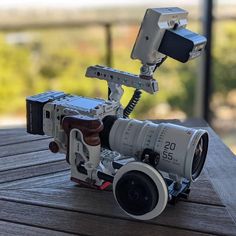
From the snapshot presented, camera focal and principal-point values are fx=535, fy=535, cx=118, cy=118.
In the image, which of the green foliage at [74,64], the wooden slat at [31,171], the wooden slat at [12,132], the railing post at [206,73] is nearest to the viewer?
the wooden slat at [31,171]

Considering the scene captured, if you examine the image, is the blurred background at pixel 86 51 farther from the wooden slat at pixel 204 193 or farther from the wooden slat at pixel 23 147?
the wooden slat at pixel 204 193

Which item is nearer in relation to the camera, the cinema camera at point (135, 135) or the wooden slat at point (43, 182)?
the cinema camera at point (135, 135)

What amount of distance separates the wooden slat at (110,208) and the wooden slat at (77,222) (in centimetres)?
2

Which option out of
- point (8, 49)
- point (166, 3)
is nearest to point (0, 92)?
point (8, 49)

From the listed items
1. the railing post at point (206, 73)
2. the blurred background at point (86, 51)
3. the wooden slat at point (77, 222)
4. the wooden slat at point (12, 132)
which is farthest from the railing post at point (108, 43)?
the wooden slat at point (77, 222)

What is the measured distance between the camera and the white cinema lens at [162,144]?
3.38 feet

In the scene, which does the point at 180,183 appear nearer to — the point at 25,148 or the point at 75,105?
the point at 75,105

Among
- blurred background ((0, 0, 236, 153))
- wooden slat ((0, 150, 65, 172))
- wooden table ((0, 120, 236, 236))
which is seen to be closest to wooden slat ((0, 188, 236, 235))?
wooden table ((0, 120, 236, 236))

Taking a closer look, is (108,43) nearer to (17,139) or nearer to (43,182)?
(17,139)

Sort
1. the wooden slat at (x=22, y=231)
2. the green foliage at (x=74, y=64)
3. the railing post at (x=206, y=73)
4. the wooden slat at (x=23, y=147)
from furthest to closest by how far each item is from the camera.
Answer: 1. the green foliage at (x=74, y=64)
2. the railing post at (x=206, y=73)
3. the wooden slat at (x=23, y=147)
4. the wooden slat at (x=22, y=231)

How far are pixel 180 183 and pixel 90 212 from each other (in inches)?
7.8

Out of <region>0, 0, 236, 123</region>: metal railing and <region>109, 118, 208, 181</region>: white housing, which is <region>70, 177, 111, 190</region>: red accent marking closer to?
<region>109, 118, 208, 181</region>: white housing

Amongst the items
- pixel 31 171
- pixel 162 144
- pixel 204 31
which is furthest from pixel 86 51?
pixel 162 144

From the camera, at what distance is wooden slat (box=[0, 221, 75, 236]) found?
0.98 m
